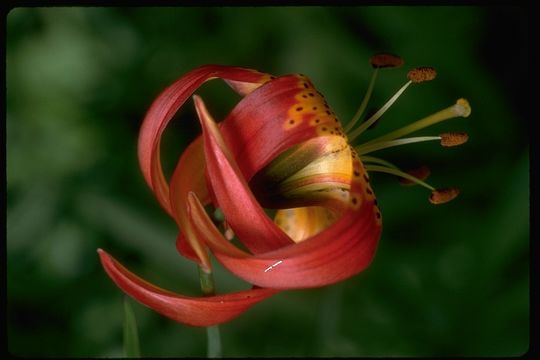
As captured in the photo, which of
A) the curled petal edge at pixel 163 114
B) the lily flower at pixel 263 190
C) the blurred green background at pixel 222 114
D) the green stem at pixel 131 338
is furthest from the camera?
the blurred green background at pixel 222 114

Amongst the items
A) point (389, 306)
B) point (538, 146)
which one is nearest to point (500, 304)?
point (389, 306)

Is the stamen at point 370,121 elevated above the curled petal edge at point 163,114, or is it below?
below

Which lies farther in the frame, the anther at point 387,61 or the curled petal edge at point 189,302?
the anther at point 387,61

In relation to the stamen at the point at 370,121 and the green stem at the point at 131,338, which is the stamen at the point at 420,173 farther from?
the green stem at the point at 131,338

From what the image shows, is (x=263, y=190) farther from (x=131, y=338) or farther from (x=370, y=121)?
(x=131, y=338)

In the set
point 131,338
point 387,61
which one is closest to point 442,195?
point 387,61

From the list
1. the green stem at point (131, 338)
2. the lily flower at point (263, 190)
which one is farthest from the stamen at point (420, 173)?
the green stem at point (131, 338)

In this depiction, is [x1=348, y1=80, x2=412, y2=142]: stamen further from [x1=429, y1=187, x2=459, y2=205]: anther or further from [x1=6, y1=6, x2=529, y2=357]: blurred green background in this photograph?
[x1=6, y1=6, x2=529, y2=357]: blurred green background

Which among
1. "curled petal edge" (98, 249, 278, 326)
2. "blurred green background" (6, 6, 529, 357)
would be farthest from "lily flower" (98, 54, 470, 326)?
"blurred green background" (6, 6, 529, 357)
